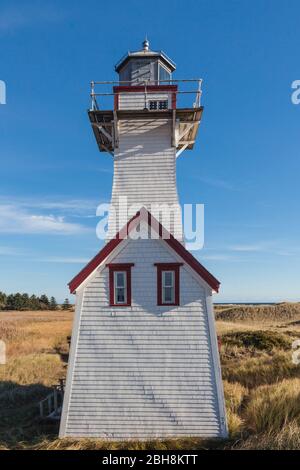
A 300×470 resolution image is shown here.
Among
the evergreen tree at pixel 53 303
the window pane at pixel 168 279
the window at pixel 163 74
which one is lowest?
the evergreen tree at pixel 53 303

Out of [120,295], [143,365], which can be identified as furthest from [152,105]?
[143,365]

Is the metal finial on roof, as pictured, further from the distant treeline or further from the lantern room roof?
the distant treeline

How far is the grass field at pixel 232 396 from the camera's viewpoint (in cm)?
993

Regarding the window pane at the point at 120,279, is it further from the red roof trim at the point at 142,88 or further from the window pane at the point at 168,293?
the red roof trim at the point at 142,88

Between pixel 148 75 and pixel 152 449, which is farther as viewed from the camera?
pixel 148 75

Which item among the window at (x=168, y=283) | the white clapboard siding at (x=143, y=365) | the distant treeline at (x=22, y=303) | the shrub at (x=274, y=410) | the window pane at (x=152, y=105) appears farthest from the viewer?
the distant treeline at (x=22, y=303)

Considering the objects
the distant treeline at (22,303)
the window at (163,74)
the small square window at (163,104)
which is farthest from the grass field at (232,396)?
the distant treeline at (22,303)

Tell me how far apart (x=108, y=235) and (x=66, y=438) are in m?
6.23

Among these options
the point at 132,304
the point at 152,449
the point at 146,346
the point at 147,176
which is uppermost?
the point at 147,176

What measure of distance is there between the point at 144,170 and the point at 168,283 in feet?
14.1

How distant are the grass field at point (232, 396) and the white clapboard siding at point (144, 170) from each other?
6158 millimetres

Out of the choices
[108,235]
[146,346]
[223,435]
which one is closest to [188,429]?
[223,435]
